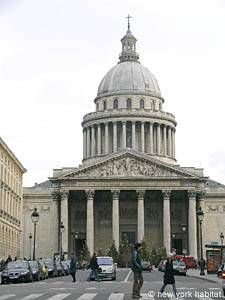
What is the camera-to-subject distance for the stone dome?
14988 centimetres

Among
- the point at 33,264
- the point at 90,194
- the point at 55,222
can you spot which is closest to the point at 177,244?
the point at 90,194

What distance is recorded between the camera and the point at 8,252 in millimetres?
96438

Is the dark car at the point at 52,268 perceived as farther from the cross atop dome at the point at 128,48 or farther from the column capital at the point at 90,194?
the cross atop dome at the point at 128,48

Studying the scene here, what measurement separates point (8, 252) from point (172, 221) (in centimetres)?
3716

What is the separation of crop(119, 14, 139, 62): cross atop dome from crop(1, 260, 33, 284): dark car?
111 metres

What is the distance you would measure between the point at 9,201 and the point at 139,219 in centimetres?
2834

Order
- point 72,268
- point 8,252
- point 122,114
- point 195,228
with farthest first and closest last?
point 122,114
point 195,228
point 8,252
point 72,268

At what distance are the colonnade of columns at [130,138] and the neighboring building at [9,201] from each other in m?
30.7

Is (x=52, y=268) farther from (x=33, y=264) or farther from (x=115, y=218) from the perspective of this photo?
(x=115, y=218)

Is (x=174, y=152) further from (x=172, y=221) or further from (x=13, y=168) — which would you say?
(x=13, y=168)

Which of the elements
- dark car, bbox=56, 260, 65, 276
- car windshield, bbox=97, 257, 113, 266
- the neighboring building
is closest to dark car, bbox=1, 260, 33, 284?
car windshield, bbox=97, 257, 113, 266

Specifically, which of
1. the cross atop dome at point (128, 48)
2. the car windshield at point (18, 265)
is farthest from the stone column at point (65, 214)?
the car windshield at point (18, 265)

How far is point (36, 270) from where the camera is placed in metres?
51.7

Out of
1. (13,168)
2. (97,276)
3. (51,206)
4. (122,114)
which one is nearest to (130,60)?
(122,114)
